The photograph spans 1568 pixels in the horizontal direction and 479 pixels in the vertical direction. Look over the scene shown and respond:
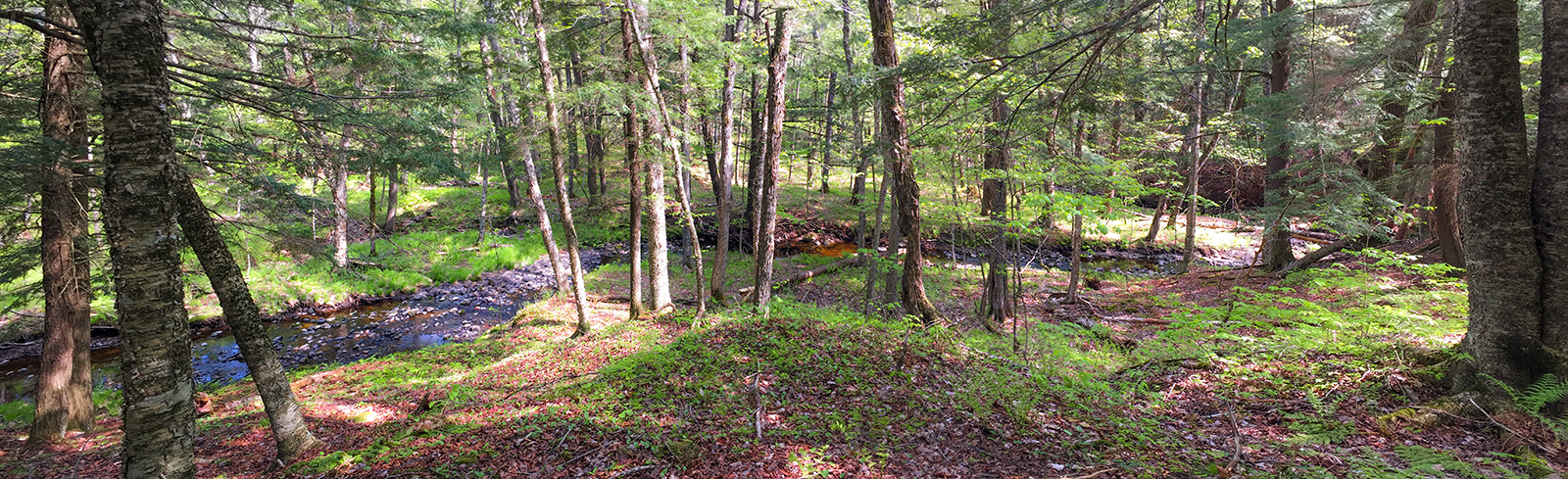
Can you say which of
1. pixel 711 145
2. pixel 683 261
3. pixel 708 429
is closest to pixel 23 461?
pixel 708 429

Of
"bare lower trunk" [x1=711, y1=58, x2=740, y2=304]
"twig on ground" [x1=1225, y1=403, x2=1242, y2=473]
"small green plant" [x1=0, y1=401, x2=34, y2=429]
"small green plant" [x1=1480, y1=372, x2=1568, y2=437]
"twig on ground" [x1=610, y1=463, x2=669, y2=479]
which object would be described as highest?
"bare lower trunk" [x1=711, y1=58, x2=740, y2=304]

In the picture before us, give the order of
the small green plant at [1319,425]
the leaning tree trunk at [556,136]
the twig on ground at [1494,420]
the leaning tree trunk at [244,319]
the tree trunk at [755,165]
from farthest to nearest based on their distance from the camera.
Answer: the tree trunk at [755,165]
the leaning tree trunk at [556,136]
the leaning tree trunk at [244,319]
the small green plant at [1319,425]
the twig on ground at [1494,420]

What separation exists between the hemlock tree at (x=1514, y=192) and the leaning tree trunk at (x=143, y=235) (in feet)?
28.0

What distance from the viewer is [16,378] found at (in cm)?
970

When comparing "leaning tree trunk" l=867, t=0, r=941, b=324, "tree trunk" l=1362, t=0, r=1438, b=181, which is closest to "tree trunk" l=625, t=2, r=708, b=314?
"leaning tree trunk" l=867, t=0, r=941, b=324

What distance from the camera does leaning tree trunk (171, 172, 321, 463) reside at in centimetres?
473

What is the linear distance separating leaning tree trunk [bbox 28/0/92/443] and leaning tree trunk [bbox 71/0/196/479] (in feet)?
14.2

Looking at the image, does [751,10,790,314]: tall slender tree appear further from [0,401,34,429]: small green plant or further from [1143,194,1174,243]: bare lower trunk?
[1143,194,1174,243]: bare lower trunk

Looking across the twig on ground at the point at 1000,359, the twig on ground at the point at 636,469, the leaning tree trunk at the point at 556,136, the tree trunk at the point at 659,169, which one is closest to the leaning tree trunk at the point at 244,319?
the twig on ground at the point at 636,469

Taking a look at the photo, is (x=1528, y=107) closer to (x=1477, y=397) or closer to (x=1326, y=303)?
(x=1326, y=303)

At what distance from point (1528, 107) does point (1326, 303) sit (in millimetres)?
3853

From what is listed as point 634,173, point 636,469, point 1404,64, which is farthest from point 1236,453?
point 1404,64

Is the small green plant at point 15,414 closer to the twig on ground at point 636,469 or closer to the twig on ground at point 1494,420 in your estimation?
the twig on ground at point 636,469

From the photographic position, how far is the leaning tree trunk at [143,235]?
125 inches
